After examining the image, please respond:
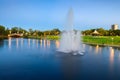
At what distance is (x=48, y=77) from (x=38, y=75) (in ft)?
3.23

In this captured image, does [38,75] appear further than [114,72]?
No

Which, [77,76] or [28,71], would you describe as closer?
[77,76]

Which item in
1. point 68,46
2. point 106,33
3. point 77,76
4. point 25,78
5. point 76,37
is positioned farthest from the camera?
point 106,33

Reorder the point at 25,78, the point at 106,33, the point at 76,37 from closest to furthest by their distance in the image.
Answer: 1. the point at 25,78
2. the point at 76,37
3. the point at 106,33

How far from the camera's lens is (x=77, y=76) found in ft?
54.9

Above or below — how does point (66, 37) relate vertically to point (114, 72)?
above

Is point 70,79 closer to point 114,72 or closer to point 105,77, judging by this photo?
point 105,77

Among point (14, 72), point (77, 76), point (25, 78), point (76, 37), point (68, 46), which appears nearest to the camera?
point (25, 78)

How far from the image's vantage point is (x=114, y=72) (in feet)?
60.1

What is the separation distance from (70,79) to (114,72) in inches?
174

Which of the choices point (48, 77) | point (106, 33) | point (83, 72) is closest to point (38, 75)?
point (48, 77)

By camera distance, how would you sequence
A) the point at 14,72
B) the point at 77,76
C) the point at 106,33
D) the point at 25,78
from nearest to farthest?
1. the point at 25,78
2. the point at 77,76
3. the point at 14,72
4. the point at 106,33

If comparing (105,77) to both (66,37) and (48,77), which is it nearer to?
(48,77)

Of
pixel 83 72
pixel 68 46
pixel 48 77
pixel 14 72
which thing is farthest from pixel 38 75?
pixel 68 46
